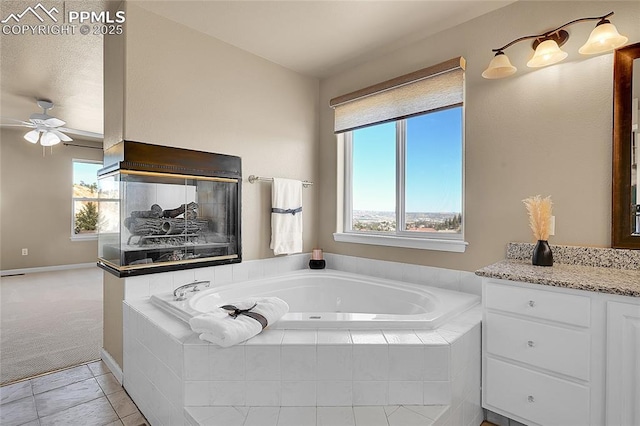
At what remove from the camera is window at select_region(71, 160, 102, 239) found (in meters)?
6.24

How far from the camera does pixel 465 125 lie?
238cm

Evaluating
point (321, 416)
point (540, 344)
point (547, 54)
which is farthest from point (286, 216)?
point (547, 54)

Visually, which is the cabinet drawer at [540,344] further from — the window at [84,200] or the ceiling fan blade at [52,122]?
the window at [84,200]

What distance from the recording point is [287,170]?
3.14 meters

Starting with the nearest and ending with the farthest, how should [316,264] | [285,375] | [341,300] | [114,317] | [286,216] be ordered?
[285,375] < [114,317] < [341,300] < [286,216] < [316,264]

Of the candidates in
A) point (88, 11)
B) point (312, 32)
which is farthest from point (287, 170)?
point (88, 11)

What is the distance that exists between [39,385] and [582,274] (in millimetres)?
Answer: 3305

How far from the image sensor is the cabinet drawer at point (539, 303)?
1463mm

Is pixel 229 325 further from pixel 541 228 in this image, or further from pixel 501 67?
pixel 501 67

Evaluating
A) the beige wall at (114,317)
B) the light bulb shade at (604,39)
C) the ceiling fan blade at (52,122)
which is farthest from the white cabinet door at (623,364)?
the ceiling fan blade at (52,122)

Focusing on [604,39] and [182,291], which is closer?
[604,39]

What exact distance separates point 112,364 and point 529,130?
3.26 metres

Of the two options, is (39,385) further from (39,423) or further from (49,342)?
(49,342)

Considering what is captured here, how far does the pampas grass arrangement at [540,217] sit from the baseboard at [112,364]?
9.15 ft
